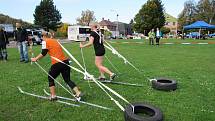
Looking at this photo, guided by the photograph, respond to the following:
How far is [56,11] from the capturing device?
83125 millimetres

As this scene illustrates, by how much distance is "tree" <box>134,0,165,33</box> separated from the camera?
8500 centimetres

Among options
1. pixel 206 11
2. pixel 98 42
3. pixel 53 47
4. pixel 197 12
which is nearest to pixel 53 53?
pixel 53 47

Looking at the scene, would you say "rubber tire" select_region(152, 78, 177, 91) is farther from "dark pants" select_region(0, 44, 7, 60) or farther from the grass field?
"dark pants" select_region(0, 44, 7, 60)

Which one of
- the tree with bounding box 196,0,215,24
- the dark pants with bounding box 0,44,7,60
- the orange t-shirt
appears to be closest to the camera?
the orange t-shirt

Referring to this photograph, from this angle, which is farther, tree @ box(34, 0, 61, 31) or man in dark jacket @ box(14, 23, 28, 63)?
tree @ box(34, 0, 61, 31)

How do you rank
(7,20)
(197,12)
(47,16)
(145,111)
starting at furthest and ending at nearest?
(197,12) → (47,16) → (7,20) → (145,111)

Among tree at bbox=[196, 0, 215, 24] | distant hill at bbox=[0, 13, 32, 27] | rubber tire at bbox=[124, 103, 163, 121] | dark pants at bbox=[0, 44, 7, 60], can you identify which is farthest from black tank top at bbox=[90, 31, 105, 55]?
tree at bbox=[196, 0, 215, 24]

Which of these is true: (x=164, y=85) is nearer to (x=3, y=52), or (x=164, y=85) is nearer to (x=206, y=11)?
(x=3, y=52)

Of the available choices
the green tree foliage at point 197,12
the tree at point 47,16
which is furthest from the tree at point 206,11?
the tree at point 47,16

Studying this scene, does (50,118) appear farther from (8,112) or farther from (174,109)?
(174,109)

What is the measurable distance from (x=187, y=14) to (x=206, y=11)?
9250mm

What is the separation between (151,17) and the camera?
85500mm

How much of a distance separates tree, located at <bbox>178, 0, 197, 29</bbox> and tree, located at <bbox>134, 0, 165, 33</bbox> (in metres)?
22.7

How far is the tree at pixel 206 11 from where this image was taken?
98.9 m
